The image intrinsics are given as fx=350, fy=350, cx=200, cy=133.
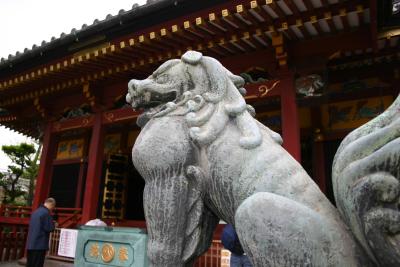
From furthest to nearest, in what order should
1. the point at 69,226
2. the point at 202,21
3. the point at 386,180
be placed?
the point at 69,226, the point at 202,21, the point at 386,180

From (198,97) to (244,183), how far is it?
1.52ft

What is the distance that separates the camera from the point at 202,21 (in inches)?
181

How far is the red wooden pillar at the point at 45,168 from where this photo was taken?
25.7 feet

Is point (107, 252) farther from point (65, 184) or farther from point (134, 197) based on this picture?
point (65, 184)

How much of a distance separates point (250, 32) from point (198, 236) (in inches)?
154

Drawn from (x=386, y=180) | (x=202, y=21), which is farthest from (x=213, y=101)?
(x=202, y=21)

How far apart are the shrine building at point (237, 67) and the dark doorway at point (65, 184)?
59.4 inches

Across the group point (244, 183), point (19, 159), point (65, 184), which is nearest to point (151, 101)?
point (244, 183)

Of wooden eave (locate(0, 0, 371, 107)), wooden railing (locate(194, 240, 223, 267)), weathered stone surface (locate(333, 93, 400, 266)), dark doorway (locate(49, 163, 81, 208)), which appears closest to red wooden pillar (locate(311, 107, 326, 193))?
wooden eave (locate(0, 0, 371, 107))

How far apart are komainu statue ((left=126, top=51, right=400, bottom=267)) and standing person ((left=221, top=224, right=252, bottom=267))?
1.95 metres

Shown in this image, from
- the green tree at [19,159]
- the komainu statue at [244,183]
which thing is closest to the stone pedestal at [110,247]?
the komainu statue at [244,183]

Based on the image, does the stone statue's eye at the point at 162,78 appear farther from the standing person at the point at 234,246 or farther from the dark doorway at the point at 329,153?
the dark doorway at the point at 329,153

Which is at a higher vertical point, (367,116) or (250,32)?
(250,32)

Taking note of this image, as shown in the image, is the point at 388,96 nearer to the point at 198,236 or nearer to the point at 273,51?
the point at 273,51
